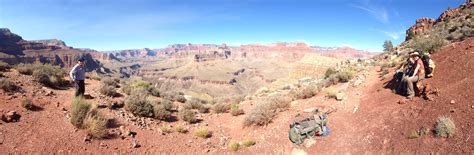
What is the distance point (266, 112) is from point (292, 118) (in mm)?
1220

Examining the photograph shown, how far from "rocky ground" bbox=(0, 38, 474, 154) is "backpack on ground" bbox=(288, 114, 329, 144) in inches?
9.8

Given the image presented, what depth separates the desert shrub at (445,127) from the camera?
22.8ft

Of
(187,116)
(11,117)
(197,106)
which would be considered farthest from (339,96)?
(11,117)

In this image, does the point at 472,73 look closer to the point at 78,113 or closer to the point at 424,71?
the point at 424,71

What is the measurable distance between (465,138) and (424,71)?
4551mm

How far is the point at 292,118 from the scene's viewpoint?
38.0 ft

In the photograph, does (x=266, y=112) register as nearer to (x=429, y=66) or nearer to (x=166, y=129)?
(x=166, y=129)

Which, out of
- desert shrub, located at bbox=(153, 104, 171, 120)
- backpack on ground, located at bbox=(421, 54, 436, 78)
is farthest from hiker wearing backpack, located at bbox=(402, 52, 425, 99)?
desert shrub, located at bbox=(153, 104, 171, 120)

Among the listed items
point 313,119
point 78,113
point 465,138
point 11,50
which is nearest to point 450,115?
point 465,138

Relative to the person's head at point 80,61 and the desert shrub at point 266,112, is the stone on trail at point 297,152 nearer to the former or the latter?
the desert shrub at point 266,112

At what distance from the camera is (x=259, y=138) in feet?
35.7

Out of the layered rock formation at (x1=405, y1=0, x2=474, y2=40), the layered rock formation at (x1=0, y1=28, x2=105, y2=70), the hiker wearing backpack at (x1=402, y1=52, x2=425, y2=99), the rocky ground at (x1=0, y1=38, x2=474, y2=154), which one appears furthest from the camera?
the layered rock formation at (x1=0, y1=28, x2=105, y2=70)

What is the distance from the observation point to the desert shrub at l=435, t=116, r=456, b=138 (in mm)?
6945

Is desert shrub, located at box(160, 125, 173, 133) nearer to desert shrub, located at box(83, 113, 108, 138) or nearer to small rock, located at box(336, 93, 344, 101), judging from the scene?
desert shrub, located at box(83, 113, 108, 138)
